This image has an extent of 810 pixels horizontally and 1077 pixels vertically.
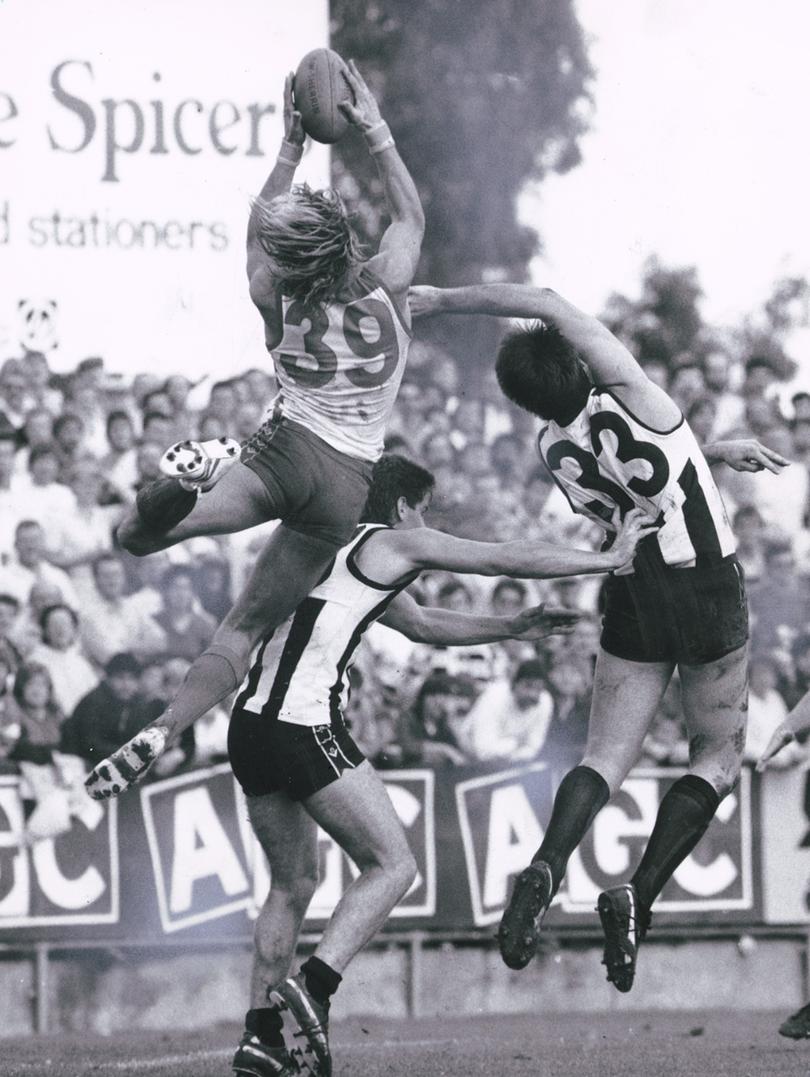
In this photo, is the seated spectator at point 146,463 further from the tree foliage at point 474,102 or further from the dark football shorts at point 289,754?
the dark football shorts at point 289,754

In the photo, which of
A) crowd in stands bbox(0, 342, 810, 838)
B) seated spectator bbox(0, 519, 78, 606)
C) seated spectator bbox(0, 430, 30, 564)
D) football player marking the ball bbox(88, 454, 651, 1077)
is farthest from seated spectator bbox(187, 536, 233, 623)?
football player marking the ball bbox(88, 454, 651, 1077)

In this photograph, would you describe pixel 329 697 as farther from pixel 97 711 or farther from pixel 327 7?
pixel 327 7

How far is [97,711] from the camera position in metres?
10.9

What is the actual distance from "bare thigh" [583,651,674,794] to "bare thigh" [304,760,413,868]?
0.74 meters

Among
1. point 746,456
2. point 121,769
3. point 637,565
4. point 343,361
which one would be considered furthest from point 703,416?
point 121,769

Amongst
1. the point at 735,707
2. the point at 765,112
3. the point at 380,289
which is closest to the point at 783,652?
the point at 765,112

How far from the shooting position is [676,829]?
708 cm

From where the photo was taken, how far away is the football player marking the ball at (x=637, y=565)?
696 centimetres

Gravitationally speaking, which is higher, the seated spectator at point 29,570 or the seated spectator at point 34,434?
the seated spectator at point 34,434

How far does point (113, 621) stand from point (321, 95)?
179 inches

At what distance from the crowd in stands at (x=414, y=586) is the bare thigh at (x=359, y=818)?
13.5 feet

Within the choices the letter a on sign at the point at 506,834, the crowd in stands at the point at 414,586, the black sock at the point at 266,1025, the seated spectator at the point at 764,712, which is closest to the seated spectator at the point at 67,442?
the crowd in stands at the point at 414,586

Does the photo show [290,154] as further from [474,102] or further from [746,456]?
[474,102]

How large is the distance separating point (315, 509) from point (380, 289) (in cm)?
79
